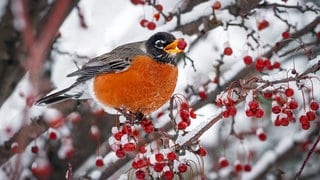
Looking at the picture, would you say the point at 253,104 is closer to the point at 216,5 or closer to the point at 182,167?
the point at 182,167

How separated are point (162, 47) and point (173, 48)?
5.3 inches

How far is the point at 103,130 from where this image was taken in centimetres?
380

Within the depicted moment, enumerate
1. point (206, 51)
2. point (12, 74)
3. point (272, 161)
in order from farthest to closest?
point (206, 51) < point (272, 161) < point (12, 74)

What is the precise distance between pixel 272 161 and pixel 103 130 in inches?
44.1

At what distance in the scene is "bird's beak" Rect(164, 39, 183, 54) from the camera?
277cm

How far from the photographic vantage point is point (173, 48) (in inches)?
111

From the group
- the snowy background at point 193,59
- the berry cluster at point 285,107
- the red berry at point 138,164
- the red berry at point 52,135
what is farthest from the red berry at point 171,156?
the red berry at point 52,135

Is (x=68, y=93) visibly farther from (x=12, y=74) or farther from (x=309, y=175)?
(x=309, y=175)

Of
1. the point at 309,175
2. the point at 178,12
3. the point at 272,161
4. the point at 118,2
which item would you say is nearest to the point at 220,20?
the point at 178,12

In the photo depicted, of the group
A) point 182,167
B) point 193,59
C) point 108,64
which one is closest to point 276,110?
point 182,167

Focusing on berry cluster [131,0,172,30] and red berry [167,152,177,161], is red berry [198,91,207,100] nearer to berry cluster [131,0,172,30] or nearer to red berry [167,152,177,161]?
berry cluster [131,0,172,30]

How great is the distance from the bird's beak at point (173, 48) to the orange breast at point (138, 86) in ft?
0.30

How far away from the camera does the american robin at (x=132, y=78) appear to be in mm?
2844

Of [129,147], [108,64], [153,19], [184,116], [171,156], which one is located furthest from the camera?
[153,19]
